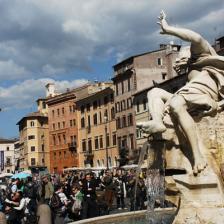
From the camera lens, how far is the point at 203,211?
264 inches

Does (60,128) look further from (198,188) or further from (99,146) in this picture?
(198,188)

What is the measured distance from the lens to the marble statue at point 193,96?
6902mm

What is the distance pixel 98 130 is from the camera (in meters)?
79.5

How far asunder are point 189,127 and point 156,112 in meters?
0.51

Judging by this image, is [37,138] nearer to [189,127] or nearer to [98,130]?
[98,130]

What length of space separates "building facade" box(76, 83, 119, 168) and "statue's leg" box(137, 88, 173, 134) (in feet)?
202

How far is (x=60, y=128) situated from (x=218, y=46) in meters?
48.9

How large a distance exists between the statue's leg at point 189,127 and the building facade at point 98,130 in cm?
6213

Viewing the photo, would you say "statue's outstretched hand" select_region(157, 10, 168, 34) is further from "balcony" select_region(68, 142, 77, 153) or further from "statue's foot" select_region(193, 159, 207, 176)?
"balcony" select_region(68, 142, 77, 153)

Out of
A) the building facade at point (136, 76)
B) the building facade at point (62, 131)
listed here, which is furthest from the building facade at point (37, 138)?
the building facade at point (136, 76)

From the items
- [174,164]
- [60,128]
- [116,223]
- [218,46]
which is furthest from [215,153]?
[60,128]

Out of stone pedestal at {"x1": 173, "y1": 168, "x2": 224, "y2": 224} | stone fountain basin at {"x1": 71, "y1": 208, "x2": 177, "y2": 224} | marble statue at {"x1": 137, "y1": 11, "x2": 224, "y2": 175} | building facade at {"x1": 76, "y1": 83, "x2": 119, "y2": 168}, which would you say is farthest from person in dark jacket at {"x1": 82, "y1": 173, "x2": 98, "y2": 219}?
building facade at {"x1": 76, "y1": 83, "x2": 119, "y2": 168}

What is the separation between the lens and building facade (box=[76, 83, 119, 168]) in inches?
2891

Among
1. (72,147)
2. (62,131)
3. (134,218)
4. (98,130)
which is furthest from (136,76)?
(134,218)
